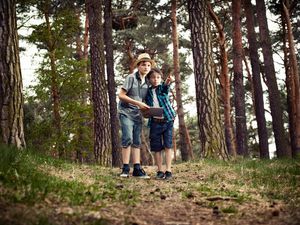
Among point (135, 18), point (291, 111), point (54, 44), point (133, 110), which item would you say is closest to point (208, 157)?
point (133, 110)

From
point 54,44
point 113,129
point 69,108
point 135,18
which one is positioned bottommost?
point 113,129

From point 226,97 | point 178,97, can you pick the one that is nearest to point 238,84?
point 226,97

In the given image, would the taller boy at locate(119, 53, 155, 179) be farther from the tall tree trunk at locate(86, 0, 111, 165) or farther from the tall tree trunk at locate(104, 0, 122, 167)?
the tall tree trunk at locate(104, 0, 122, 167)

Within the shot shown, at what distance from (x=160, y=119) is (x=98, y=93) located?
181 inches

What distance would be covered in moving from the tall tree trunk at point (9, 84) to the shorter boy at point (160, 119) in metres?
2.40

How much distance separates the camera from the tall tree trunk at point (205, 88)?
8391 mm

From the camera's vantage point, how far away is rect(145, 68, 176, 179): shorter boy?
6301 millimetres

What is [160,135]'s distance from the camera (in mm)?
6441

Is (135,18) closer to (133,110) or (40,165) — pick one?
(133,110)

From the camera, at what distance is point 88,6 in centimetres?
1109

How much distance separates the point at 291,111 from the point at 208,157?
1126 cm

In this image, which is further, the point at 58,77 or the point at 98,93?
the point at 58,77

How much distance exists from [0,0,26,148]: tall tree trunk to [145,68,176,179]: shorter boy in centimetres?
240

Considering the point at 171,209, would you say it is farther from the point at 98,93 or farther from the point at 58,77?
the point at 58,77
